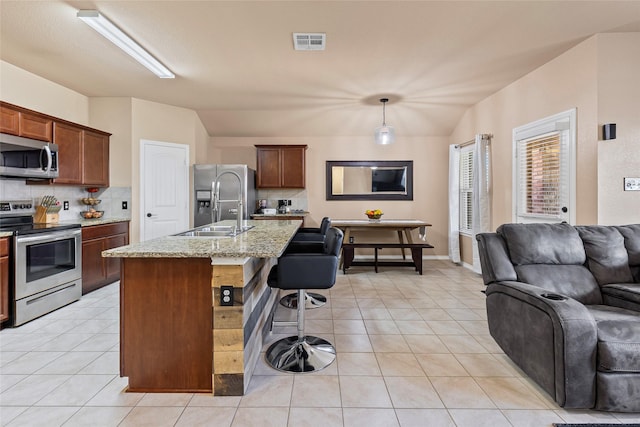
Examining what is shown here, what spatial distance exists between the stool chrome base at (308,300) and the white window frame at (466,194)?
9.78 feet

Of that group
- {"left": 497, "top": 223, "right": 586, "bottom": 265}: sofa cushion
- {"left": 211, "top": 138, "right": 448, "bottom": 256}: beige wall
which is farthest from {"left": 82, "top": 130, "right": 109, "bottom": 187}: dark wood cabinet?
{"left": 497, "top": 223, "right": 586, "bottom": 265}: sofa cushion

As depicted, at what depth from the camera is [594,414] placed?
169 centimetres

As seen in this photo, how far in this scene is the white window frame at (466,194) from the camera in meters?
5.22

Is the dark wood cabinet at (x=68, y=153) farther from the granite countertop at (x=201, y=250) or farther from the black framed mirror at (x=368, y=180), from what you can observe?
the black framed mirror at (x=368, y=180)

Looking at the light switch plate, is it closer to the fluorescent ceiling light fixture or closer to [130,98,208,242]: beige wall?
the fluorescent ceiling light fixture

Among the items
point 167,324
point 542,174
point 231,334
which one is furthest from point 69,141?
point 542,174

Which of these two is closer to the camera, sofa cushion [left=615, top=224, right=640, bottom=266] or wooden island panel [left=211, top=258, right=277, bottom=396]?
wooden island panel [left=211, top=258, right=277, bottom=396]

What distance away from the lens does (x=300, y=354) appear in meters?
2.25

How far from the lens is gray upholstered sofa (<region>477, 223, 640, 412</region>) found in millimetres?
1631

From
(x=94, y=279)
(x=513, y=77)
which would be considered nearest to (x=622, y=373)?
(x=513, y=77)

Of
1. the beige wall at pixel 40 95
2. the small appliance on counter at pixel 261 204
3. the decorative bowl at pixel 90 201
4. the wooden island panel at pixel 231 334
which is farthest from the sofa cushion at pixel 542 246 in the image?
the beige wall at pixel 40 95

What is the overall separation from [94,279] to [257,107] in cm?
337

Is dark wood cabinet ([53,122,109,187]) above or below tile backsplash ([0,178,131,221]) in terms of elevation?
above

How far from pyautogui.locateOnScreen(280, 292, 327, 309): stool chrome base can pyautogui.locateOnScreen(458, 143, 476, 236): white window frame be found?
2.98 meters
